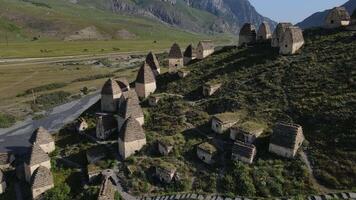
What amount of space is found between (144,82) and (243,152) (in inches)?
996

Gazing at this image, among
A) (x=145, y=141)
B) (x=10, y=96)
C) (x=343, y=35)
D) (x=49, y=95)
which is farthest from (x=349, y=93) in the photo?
(x=10, y=96)

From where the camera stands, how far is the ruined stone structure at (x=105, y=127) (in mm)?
54719

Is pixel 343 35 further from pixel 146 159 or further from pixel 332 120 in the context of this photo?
pixel 146 159

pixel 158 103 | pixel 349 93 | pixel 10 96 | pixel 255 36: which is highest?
pixel 255 36

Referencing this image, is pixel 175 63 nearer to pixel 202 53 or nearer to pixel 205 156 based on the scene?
pixel 202 53

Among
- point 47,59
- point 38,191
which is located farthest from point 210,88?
point 47,59

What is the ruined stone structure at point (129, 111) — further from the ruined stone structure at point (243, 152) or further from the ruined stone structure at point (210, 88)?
the ruined stone structure at point (243, 152)

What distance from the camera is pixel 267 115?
165 feet

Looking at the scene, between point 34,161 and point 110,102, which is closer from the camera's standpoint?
point 34,161

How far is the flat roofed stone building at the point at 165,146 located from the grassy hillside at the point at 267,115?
66cm

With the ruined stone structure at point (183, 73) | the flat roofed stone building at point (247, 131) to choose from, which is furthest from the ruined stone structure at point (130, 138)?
the ruined stone structure at point (183, 73)

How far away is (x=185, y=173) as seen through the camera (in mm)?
43969

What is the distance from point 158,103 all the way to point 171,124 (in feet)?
25.7

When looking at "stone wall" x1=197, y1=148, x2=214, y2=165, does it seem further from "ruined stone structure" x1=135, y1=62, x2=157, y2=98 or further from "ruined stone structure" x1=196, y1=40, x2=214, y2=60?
"ruined stone structure" x1=196, y1=40, x2=214, y2=60
